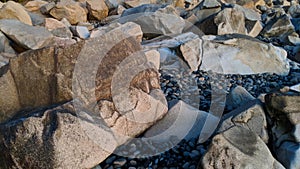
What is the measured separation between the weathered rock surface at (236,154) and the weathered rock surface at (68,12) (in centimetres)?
709

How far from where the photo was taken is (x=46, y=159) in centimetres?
262

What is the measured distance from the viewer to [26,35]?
5867mm

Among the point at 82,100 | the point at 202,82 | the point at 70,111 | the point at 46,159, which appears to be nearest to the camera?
the point at 46,159

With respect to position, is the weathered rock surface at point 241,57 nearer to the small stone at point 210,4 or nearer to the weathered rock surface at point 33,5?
the small stone at point 210,4

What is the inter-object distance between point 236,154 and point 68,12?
7324 mm

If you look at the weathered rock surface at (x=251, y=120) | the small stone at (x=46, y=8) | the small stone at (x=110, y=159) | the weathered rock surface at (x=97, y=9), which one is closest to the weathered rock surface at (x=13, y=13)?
the small stone at (x=46, y=8)

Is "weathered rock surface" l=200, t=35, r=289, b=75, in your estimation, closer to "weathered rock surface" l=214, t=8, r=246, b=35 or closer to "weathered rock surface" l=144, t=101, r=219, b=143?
"weathered rock surface" l=214, t=8, r=246, b=35

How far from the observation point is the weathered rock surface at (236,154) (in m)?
2.47

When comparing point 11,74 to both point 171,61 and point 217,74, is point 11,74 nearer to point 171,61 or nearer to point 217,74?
point 171,61

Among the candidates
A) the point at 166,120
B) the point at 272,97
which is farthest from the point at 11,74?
the point at 272,97

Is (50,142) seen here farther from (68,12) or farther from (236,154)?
(68,12)

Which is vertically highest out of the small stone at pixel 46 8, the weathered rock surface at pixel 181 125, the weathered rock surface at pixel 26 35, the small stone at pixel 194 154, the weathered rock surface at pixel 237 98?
the small stone at pixel 194 154

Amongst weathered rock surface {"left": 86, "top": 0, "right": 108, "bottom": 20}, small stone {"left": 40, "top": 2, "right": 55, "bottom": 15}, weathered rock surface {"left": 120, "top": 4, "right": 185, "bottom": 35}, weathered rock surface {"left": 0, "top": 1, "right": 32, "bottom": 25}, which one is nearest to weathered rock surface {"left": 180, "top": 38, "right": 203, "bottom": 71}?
weathered rock surface {"left": 120, "top": 4, "right": 185, "bottom": 35}

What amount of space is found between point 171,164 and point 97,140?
2.21ft
